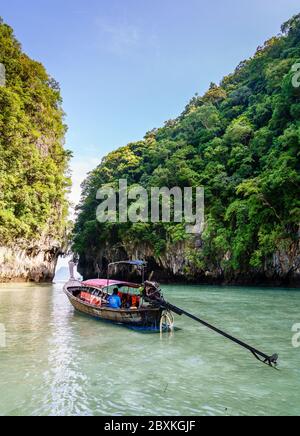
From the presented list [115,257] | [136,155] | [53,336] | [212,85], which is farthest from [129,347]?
[212,85]

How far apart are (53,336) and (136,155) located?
43.5m

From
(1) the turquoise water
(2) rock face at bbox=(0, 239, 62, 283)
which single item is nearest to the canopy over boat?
(1) the turquoise water

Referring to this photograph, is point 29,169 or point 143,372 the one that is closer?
point 143,372

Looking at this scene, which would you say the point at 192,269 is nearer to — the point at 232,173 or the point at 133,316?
the point at 232,173

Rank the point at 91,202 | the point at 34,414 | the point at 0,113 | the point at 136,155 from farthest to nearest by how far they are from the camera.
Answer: the point at 136,155 → the point at 91,202 → the point at 0,113 → the point at 34,414

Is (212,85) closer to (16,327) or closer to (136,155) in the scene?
(136,155)

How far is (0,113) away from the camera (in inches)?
1029

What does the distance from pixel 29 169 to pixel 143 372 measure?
25918mm

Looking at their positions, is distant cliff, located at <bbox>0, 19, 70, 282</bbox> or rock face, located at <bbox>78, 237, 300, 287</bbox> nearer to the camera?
rock face, located at <bbox>78, 237, 300, 287</bbox>

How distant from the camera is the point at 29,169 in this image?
29.5 m

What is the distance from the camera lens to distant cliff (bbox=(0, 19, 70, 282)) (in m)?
26.5

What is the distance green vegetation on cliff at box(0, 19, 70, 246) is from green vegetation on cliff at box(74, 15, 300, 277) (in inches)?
334

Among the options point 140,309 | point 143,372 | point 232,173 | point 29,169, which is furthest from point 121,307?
point 232,173

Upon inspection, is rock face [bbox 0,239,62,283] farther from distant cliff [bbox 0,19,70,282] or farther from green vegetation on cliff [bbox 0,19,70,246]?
green vegetation on cliff [bbox 0,19,70,246]
